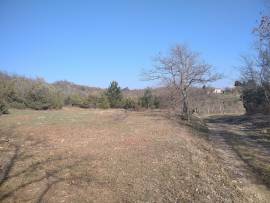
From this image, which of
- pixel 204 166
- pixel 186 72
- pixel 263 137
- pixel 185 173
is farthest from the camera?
pixel 186 72

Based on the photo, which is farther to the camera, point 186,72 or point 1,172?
point 186,72

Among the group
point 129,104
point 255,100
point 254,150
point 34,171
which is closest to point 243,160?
point 254,150

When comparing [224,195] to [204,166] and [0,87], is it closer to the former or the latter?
[204,166]

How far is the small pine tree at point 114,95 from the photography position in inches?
1975

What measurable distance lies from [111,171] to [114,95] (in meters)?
40.0

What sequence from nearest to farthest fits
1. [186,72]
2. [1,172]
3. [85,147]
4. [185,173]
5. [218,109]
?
[1,172], [185,173], [85,147], [186,72], [218,109]

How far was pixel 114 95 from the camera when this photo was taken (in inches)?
1989

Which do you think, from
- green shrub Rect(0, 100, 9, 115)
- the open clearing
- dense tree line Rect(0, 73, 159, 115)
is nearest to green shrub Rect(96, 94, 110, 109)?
dense tree line Rect(0, 73, 159, 115)

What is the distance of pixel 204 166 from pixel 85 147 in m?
4.64

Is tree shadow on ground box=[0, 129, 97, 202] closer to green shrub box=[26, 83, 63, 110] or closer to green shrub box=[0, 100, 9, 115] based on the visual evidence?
green shrub box=[0, 100, 9, 115]

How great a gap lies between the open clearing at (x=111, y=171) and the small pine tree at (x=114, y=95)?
33.3 metres

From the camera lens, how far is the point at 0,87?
114ft

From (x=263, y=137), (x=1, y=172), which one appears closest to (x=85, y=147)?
(x=1, y=172)

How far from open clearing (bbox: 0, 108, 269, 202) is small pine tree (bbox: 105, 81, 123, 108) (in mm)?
33341
